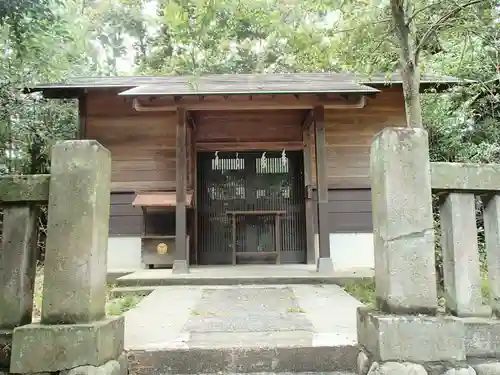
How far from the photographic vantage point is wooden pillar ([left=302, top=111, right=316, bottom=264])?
289 inches

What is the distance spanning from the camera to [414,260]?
2.24 metres

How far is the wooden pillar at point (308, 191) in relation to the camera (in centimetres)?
734

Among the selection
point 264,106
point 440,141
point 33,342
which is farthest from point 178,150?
point 440,141

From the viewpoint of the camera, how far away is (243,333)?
9.74ft

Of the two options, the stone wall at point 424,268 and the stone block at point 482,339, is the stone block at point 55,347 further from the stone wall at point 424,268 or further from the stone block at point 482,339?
the stone block at point 482,339

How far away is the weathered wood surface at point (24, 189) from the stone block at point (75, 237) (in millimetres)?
77

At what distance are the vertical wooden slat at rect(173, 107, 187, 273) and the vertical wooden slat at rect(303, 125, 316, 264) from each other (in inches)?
91.9

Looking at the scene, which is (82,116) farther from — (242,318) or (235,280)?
(242,318)

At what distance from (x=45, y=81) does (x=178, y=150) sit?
333cm

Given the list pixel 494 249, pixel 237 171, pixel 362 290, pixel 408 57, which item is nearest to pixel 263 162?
pixel 237 171

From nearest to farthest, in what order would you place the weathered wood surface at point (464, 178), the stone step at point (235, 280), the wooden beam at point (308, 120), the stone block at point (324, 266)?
the weathered wood surface at point (464, 178) → the stone step at point (235, 280) → the stone block at point (324, 266) → the wooden beam at point (308, 120)

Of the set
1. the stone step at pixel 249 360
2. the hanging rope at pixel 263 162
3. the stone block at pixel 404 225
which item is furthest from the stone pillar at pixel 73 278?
the hanging rope at pixel 263 162

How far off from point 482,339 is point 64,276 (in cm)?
230

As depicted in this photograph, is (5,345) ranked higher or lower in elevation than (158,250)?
lower
